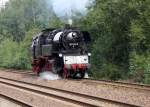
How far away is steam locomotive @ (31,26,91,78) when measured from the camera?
23.1 meters

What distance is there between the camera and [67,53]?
23406 millimetres

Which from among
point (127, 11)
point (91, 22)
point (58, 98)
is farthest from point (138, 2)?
point (58, 98)

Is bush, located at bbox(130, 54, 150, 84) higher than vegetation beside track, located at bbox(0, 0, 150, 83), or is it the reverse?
vegetation beside track, located at bbox(0, 0, 150, 83)

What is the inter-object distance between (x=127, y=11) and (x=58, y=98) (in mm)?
11810

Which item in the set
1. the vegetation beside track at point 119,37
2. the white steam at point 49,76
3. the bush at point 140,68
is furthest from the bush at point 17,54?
the bush at point 140,68

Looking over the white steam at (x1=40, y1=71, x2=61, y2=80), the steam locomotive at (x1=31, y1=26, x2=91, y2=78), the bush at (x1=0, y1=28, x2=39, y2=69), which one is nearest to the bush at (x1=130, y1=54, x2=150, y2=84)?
the steam locomotive at (x1=31, y1=26, x2=91, y2=78)

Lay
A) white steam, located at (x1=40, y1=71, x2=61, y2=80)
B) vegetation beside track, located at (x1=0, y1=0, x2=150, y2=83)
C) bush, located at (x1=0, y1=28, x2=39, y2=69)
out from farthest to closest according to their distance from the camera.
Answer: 1. bush, located at (x1=0, y1=28, x2=39, y2=69)
2. white steam, located at (x1=40, y1=71, x2=61, y2=80)
3. vegetation beside track, located at (x1=0, y1=0, x2=150, y2=83)

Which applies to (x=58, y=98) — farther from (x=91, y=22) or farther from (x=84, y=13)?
(x=84, y=13)

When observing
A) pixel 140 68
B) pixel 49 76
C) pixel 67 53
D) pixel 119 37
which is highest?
pixel 119 37

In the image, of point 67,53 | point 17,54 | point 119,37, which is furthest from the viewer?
point 17,54

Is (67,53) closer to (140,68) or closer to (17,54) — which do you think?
(140,68)

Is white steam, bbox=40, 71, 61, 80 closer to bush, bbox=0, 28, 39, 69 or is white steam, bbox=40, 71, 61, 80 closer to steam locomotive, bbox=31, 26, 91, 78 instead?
steam locomotive, bbox=31, 26, 91, 78

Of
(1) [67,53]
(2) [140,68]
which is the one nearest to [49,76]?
(1) [67,53]

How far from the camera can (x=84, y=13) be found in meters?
33.0
